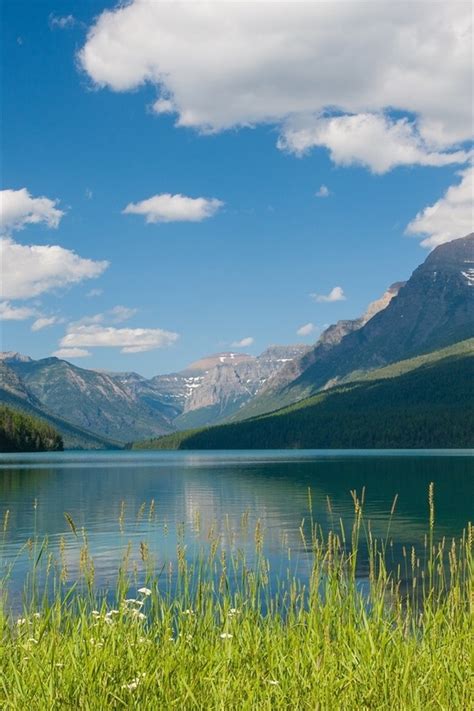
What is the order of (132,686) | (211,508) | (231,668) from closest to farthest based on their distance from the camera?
(132,686), (231,668), (211,508)

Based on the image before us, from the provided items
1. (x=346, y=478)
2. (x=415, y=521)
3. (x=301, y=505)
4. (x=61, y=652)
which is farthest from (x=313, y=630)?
(x=346, y=478)

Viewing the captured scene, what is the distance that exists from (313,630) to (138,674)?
2927 millimetres

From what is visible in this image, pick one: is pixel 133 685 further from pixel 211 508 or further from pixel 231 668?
pixel 211 508

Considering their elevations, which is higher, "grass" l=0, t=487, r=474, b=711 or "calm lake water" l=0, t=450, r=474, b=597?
"grass" l=0, t=487, r=474, b=711

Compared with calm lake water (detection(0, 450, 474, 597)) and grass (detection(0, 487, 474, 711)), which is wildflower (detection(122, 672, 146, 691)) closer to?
grass (detection(0, 487, 474, 711))

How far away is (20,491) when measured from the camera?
3735 inches

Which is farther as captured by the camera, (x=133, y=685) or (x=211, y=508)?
(x=211, y=508)

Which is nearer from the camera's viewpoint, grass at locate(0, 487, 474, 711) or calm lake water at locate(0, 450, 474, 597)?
grass at locate(0, 487, 474, 711)

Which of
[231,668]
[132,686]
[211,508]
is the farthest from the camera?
[211,508]

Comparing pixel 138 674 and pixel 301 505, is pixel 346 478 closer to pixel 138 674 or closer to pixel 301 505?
pixel 301 505

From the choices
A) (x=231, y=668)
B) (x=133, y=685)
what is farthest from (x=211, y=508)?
(x=133, y=685)

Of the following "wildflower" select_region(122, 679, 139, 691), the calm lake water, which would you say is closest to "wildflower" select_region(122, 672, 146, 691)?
"wildflower" select_region(122, 679, 139, 691)

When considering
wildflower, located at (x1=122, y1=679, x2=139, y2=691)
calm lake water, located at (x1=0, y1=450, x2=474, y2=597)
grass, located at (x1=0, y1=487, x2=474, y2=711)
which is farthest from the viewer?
calm lake water, located at (x1=0, y1=450, x2=474, y2=597)

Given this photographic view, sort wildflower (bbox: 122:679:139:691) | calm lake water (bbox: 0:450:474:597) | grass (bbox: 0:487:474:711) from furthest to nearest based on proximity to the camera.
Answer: calm lake water (bbox: 0:450:474:597)
grass (bbox: 0:487:474:711)
wildflower (bbox: 122:679:139:691)
